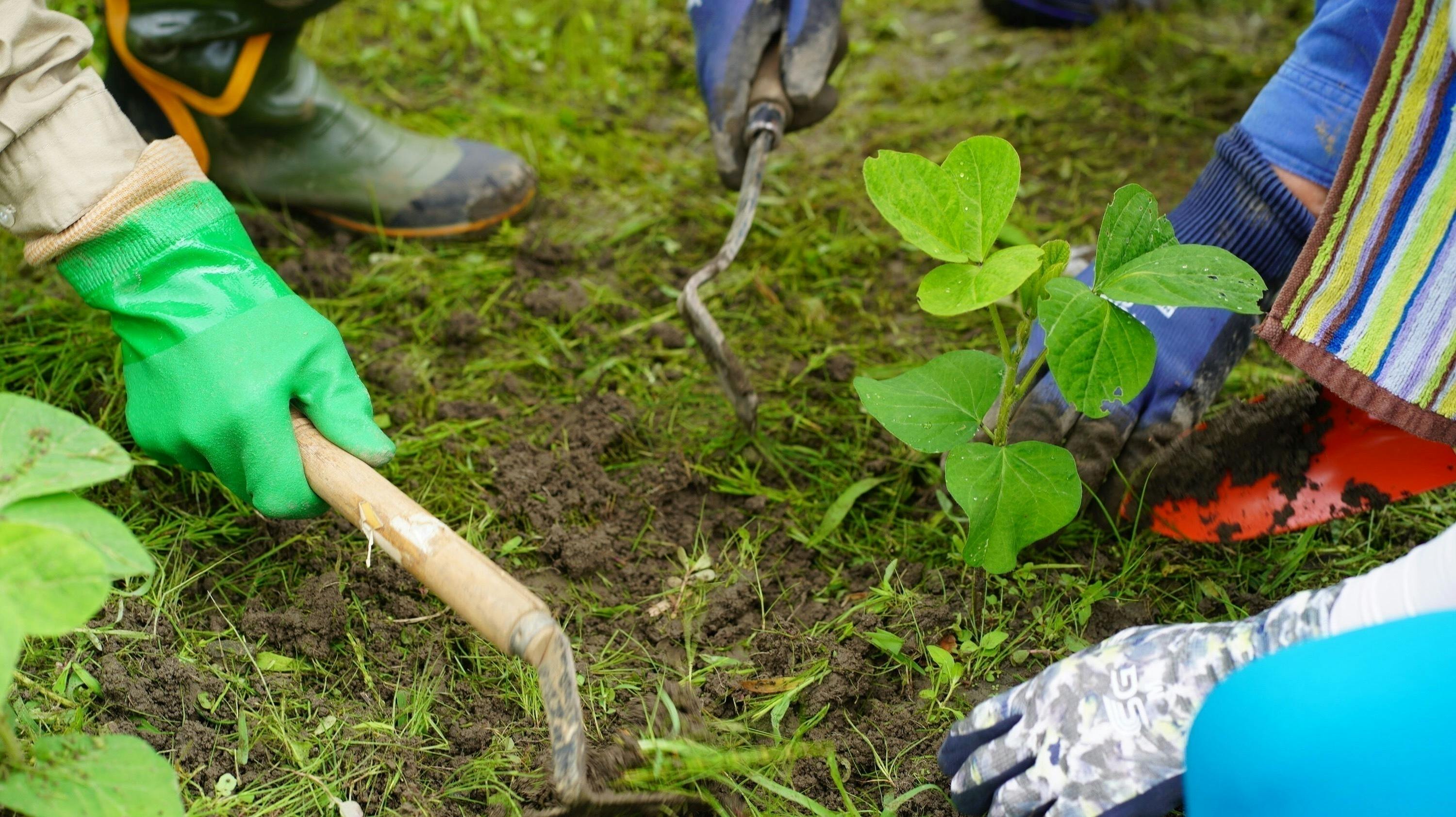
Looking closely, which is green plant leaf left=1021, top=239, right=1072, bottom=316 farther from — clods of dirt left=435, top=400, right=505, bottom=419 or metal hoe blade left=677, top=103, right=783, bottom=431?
clods of dirt left=435, top=400, right=505, bottom=419

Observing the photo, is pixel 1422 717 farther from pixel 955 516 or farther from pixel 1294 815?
pixel 955 516

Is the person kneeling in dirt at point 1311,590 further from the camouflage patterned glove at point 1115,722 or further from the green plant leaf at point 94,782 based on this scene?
the green plant leaf at point 94,782

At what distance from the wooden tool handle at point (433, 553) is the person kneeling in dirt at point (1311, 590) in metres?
0.58

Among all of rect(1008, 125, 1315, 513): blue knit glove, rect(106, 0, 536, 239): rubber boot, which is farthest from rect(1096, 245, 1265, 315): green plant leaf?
rect(106, 0, 536, 239): rubber boot

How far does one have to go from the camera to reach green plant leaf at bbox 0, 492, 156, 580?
0.95 m

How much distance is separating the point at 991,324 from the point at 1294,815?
1.24 m

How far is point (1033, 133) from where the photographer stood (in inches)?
102

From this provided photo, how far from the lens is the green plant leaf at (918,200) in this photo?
1241 mm

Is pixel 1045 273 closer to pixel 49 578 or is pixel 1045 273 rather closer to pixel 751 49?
pixel 751 49

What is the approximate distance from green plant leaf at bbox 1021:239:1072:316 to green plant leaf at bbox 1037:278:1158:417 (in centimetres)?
6

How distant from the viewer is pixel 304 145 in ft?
7.30

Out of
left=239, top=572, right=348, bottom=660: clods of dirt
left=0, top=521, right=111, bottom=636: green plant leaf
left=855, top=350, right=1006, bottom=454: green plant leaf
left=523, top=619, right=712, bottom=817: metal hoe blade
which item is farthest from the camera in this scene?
left=239, top=572, right=348, bottom=660: clods of dirt

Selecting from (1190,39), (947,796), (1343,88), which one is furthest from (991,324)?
(1190,39)

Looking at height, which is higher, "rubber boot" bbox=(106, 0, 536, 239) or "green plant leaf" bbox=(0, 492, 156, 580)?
Answer: "green plant leaf" bbox=(0, 492, 156, 580)
